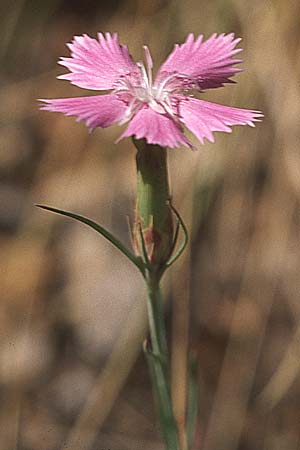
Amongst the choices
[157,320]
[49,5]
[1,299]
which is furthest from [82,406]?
[157,320]

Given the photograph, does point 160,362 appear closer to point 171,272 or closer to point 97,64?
point 97,64

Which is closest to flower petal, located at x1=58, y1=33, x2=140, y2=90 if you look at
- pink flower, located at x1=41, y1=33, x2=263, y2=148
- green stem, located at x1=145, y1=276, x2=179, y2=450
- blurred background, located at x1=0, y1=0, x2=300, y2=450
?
pink flower, located at x1=41, y1=33, x2=263, y2=148

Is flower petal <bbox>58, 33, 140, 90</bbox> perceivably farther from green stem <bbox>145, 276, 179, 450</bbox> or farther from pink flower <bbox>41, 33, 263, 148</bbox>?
green stem <bbox>145, 276, 179, 450</bbox>

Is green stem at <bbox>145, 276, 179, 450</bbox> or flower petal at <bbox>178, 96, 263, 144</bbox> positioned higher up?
flower petal at <bbox>178, 96, 263, 144</bbox>

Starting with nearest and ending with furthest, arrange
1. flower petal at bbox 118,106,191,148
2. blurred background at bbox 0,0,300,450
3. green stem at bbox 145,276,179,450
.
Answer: flower petal at bbox 118,106,191,148
green stem at bbox 145,276,179,450
blurred background at bbox 0,0,300,450

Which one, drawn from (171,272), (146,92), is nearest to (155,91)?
(146,92)

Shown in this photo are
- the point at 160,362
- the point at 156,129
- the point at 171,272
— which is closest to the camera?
the point at 156,129

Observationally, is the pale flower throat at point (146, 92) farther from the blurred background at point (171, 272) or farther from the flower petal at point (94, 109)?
the blurred background at point (171, 272)
